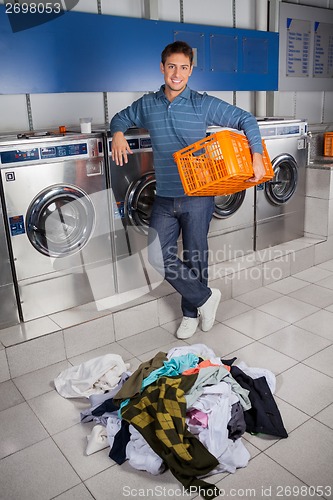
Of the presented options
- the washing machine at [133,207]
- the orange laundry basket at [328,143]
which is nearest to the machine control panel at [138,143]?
the washing machine at [133,207]

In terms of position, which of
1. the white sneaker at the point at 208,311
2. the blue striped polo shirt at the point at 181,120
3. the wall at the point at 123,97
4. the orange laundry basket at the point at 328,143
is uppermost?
the wall at the point at 123,97

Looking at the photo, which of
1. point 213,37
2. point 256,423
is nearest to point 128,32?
point 213,37

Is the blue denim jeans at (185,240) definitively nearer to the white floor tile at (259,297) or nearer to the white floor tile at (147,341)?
the white floor tile at (147,341)

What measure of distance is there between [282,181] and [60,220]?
2.46 m

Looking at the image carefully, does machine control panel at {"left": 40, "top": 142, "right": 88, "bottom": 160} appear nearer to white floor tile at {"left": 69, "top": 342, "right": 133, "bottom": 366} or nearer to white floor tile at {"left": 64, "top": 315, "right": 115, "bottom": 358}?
white floor tile at {"left": 64, "top": 315, "right": 115, "bottom": 358}

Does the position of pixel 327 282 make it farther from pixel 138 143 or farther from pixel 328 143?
pixel 138 143

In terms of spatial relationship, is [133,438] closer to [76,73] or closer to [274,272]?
[274,272]

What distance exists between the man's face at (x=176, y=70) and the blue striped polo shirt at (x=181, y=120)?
9 centimetres

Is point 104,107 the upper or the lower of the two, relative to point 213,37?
lower

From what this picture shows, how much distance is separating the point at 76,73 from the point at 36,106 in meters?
0.44

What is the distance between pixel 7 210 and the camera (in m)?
3.25

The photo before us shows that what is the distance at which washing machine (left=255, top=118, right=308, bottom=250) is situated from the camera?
4.75 meters

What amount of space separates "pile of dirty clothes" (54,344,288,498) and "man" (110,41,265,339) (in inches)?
27.5

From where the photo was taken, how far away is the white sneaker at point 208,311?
3.57 metres
